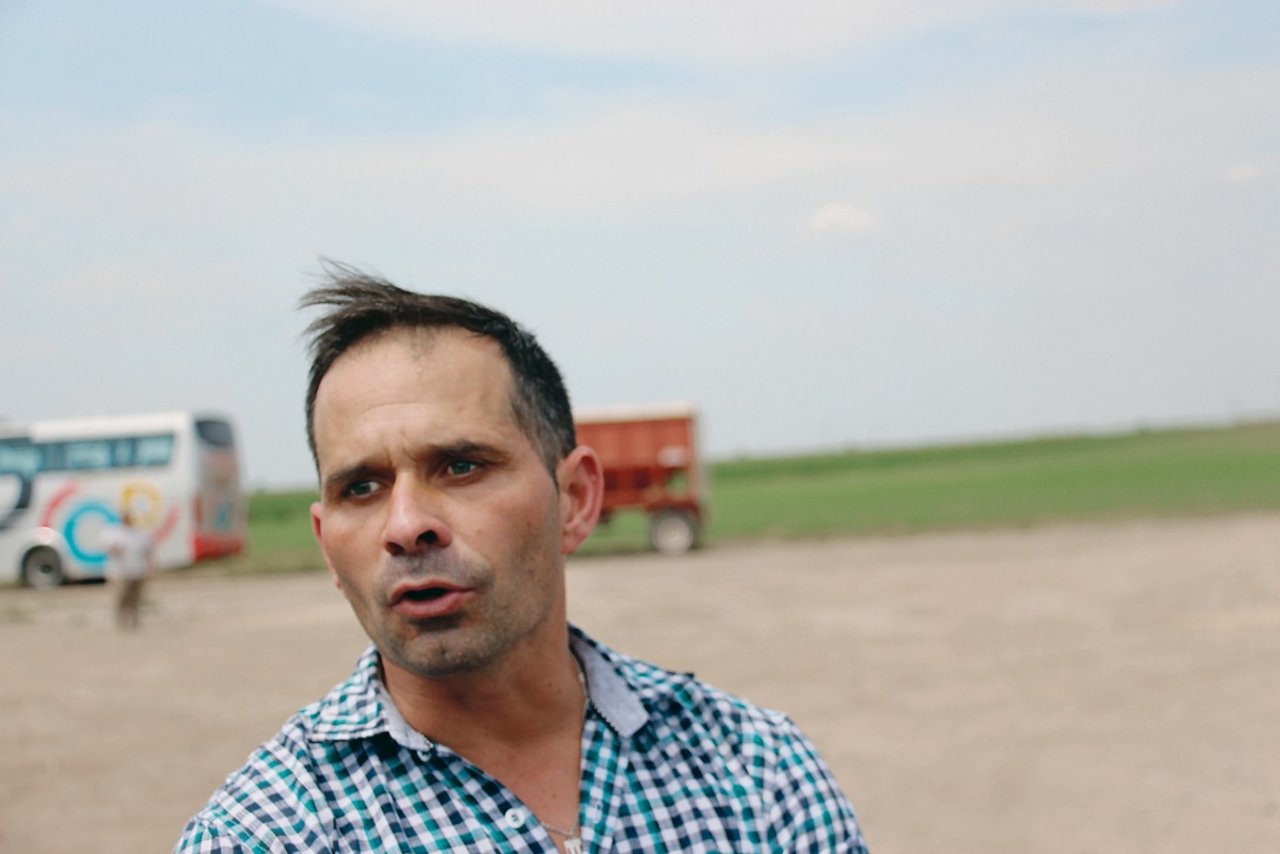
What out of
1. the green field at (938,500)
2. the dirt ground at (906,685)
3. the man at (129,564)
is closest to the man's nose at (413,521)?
the dirt ground at (906,685)

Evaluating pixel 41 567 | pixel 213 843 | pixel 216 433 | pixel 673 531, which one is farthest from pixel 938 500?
pixel 213 843

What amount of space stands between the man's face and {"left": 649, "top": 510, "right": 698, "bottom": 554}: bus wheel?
975 inches

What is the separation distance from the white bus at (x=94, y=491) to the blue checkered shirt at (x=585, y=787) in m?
25.3

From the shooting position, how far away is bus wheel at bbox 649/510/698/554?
2655 cm

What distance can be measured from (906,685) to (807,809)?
29.5 feet

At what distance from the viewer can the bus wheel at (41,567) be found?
25250 mm

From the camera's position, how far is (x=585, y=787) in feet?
5.91

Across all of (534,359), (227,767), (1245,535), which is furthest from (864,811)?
(1245,535)

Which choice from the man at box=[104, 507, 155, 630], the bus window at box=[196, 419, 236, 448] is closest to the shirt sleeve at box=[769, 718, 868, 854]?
the man at box=[104, 507, 155, 630]

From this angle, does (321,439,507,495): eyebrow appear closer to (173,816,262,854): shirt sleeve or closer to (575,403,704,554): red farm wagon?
(173,816,262,854): shirt sleeve

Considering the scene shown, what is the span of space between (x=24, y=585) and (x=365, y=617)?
1067 inches

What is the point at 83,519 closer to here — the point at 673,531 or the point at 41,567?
the point at 41,567

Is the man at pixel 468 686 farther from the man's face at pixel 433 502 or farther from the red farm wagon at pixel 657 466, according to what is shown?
the red farm wagon at pixel 657 466

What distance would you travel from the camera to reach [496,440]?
1823 millimetres
